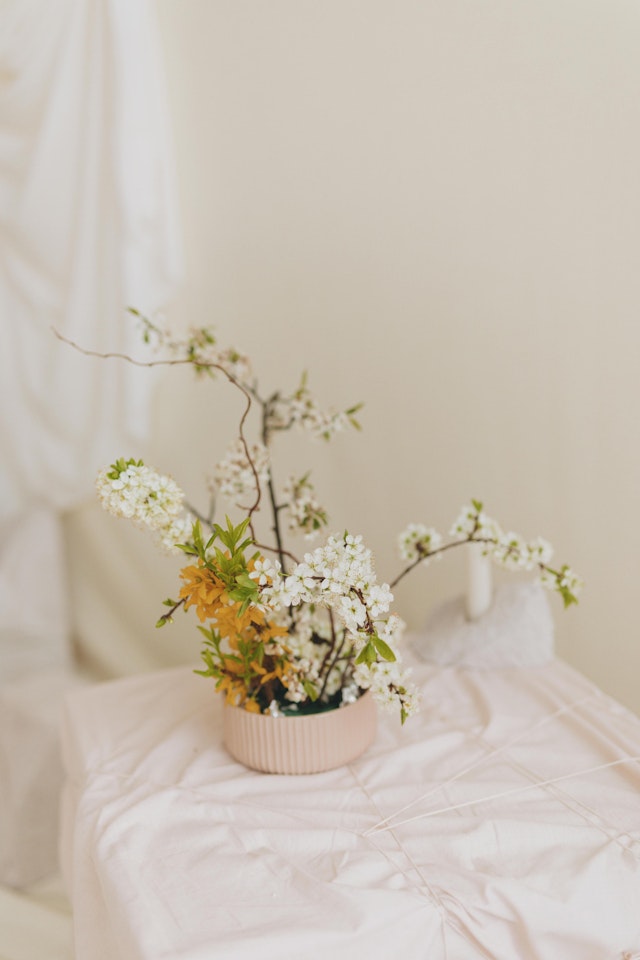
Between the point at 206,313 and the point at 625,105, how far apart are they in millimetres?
821

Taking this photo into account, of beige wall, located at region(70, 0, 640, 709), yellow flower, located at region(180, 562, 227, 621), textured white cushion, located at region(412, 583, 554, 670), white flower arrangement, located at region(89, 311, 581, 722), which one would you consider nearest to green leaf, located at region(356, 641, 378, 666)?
white flower arrangement, located at region(89, 311, 581, 722)

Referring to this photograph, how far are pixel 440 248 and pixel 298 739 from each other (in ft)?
2.52

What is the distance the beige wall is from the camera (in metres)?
1.23

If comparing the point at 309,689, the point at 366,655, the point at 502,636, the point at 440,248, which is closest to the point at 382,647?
the point at 366,655

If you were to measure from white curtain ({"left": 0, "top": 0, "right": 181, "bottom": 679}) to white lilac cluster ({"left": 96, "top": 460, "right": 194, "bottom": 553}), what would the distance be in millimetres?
828

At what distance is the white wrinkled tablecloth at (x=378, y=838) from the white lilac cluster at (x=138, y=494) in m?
0.29

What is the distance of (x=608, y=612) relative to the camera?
4.37 ft

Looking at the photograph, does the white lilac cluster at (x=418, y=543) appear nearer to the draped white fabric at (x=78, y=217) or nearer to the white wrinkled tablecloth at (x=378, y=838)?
A: the white wrinkled tablecloth at (x=378, y=838)

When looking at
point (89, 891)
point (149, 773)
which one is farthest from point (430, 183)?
point (89, 891)

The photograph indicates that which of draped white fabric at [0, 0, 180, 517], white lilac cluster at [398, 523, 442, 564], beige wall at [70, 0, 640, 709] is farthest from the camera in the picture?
draped white fabric at [0, 0, 180, 517]

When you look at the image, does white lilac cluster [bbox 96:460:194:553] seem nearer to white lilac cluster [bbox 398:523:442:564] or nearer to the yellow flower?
the yellow flower

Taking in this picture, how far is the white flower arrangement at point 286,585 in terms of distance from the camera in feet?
2.72

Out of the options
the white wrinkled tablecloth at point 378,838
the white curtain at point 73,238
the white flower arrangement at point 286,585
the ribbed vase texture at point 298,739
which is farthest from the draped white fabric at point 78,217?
the ribbed vase texture at point 298,739

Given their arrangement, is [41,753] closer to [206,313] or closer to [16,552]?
[16,552]
